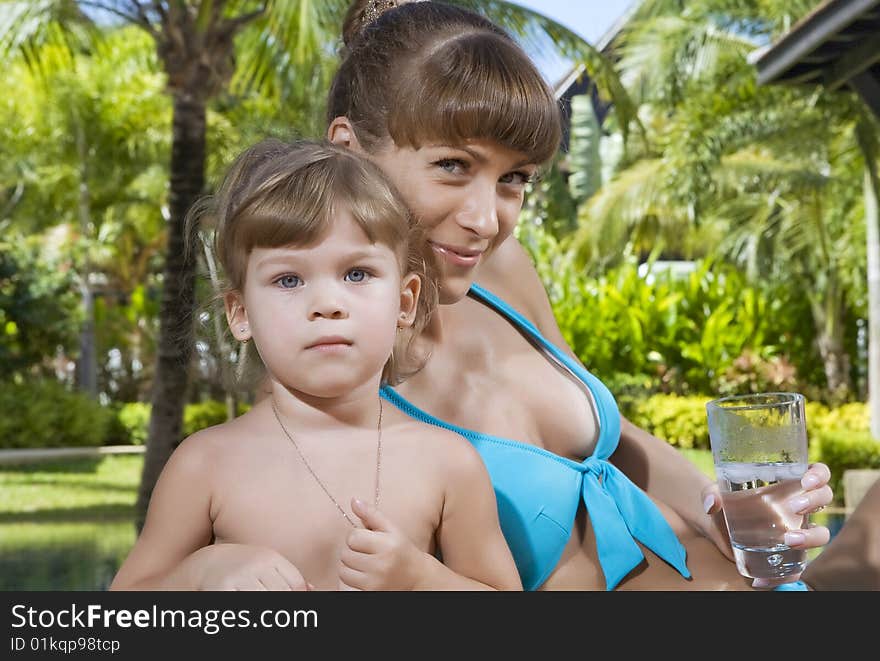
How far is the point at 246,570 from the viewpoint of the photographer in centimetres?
132

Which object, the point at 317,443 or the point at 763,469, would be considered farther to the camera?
the point at 763,469

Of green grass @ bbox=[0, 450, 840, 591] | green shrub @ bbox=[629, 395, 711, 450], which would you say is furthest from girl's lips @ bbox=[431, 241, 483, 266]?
green shrub @ bbox=[629, 395, 711, 450]

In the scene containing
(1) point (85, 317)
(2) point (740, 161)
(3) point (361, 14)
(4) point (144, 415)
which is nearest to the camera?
(3) point (361, 14)

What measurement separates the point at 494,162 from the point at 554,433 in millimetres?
479

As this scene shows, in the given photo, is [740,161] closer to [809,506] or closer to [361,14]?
[361,14]

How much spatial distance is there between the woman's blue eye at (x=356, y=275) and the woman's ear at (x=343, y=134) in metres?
0.37

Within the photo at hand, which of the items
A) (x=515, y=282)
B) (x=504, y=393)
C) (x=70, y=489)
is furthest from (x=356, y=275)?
(x=70, y=489)

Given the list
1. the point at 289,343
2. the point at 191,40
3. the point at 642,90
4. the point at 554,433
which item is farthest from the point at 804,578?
the point at 642,90

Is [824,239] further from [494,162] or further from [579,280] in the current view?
[494,162]

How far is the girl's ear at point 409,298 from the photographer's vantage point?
1577mm

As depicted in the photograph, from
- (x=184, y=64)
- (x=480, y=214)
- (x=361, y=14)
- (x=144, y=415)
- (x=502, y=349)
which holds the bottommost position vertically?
(x=144, y=415)

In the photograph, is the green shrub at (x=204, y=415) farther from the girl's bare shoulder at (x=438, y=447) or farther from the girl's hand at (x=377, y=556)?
the girl's hand at (x=377, y=556)

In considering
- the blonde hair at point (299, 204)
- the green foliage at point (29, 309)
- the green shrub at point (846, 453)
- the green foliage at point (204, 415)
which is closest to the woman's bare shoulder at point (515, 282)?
the blonde hair at point (299, 204)

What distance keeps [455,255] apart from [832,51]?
856 cm
